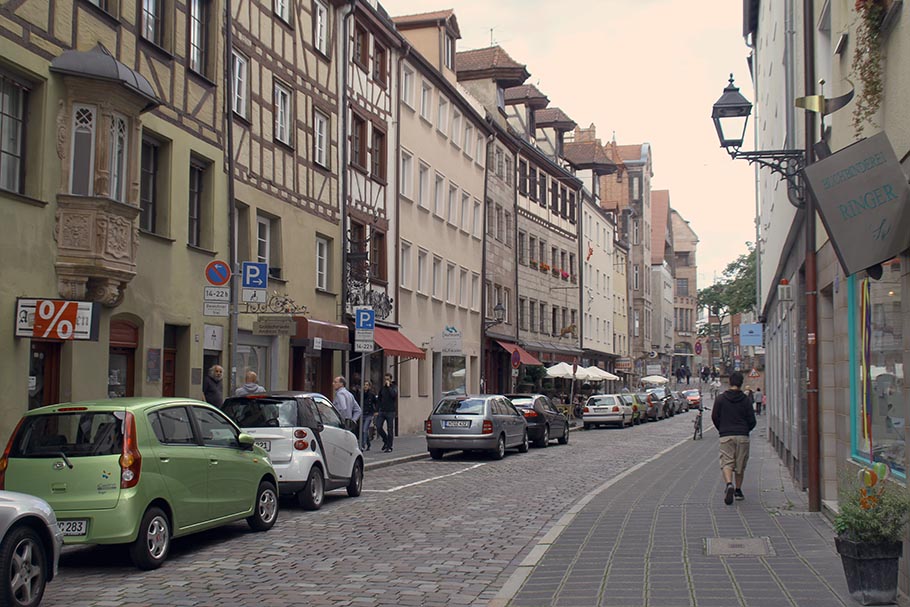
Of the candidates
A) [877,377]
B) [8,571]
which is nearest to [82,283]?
[8,571]

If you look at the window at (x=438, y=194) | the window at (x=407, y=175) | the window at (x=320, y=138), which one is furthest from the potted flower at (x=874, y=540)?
the window at (x=438, y=194)

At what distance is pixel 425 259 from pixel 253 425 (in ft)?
79.4

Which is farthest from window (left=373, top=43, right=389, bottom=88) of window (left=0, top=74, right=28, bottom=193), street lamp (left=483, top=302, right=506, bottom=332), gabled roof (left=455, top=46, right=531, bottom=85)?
window (left=0, top=74, right=28, bottom=193)

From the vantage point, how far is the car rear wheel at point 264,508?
12.5 meters

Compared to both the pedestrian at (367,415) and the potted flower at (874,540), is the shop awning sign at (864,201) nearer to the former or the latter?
the potted flower at (874,540)

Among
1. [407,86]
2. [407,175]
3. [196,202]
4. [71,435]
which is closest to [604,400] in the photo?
[407,175]

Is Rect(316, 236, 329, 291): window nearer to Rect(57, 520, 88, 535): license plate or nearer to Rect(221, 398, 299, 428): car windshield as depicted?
Rect(221, 398, 299, 428): car windshield

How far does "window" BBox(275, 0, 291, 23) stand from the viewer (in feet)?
84.9

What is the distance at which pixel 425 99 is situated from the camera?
38688 mm

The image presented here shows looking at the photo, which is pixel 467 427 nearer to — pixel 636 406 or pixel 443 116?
pixel 443 116

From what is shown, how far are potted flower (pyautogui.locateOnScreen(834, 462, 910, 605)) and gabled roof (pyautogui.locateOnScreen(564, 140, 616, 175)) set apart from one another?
61.2 m

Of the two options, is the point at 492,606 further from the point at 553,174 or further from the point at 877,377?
the point at 553,174

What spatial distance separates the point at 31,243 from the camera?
51.5ft

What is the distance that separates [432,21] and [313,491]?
99.4 ft
